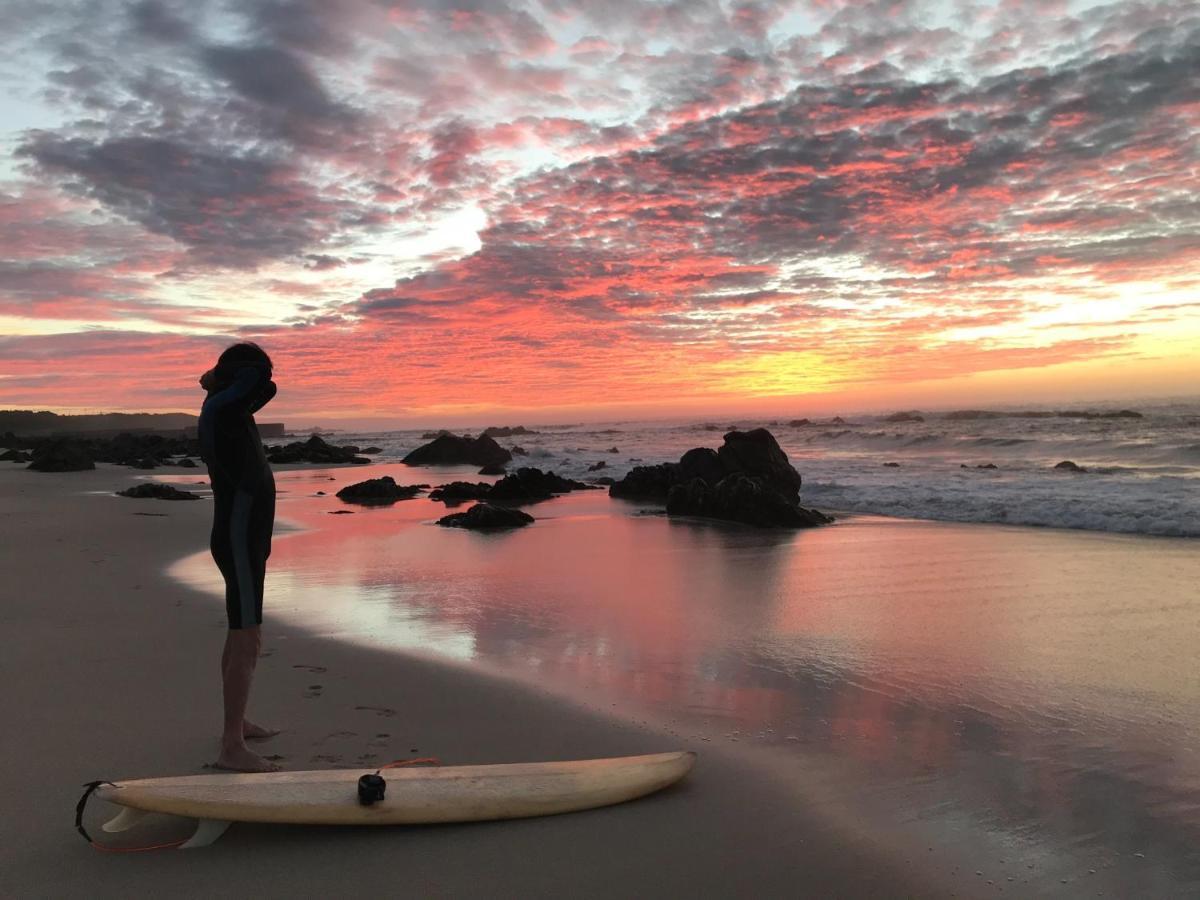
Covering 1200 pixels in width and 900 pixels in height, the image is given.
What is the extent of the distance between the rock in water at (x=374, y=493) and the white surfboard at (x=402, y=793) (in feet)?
54.6

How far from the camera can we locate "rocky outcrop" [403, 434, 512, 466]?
1481 inches

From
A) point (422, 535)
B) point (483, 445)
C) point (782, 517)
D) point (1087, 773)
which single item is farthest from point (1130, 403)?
point (1087, 773)

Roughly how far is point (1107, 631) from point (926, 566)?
11.3ft

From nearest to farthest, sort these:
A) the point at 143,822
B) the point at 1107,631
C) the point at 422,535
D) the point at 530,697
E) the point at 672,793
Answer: the point at 143,822 < the point at 672,793 < the point at 530,697 < the point at 1107,631 < the point at 422,535

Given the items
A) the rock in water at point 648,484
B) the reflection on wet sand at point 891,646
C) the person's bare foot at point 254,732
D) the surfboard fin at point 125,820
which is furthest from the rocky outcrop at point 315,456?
the surfboard fin at point 125,820

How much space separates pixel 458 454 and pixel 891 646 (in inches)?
1310

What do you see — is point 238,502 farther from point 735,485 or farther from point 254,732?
point 735,485

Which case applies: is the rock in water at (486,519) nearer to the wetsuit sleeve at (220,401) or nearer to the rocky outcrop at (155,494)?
the rocky outcrop at (155,494)

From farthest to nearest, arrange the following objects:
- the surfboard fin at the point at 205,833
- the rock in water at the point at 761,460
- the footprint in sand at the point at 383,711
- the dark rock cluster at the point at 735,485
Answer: the rock in water at the point at 761,460, the dark rock cluster at the point at 735,485, the footprint in sand at the point at 383,711, the surfboard fin at the point at 205,833

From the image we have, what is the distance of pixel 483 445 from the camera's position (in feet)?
126

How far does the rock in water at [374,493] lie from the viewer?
20031 millimetres

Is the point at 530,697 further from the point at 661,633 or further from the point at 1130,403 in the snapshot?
the point at 1130,403

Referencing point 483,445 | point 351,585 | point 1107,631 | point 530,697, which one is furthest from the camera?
point 483,445

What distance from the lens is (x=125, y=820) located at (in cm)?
317
